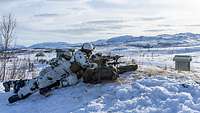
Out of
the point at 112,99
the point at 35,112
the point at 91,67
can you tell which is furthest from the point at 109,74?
the point at 35,112

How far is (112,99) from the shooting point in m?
10.7

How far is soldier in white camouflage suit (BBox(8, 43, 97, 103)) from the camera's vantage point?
12055mm

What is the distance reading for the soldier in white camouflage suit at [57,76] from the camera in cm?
1205

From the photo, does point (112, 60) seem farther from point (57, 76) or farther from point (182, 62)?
point (182, 62)

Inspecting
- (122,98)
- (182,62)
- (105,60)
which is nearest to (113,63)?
(105,60)

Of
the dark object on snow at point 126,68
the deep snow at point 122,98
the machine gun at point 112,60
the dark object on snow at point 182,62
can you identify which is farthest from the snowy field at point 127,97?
the dark object on snow at point 182,62

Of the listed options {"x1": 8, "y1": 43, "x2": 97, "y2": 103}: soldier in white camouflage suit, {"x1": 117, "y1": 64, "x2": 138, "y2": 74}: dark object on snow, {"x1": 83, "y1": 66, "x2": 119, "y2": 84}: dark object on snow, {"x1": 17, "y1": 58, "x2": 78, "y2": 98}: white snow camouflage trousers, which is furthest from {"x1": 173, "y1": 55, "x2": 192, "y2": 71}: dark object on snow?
{"x1": 17, "y1": 58, "x2": 78, "y2": 98}: white snow camouflage trousers

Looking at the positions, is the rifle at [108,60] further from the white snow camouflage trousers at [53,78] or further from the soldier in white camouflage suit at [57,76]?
the white snow camouflage trousers at [53,78]

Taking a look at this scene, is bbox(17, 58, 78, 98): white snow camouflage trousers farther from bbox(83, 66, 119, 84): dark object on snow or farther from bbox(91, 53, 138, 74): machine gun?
bbox(91, 53, 138, 74): machine gun

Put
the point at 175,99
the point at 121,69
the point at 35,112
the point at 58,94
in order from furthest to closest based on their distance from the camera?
the point at 121,69, the point at 58,94, the point at 35,112, the point at 175,99

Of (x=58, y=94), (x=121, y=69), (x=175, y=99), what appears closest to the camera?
(x=175, y=99)

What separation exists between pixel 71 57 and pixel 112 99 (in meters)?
2.42

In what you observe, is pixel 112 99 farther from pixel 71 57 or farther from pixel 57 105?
pixel 71 57

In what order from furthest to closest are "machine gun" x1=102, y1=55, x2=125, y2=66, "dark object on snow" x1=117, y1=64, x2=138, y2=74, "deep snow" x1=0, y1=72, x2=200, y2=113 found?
1. "machine gun" x1=102, y1=55, x2=125, y2=66
2. "dark object on snow" x1=117, y1=64, x2=138, y2=74
3. "deep snow" x1=0, y1=72, x2=200, y2=113
